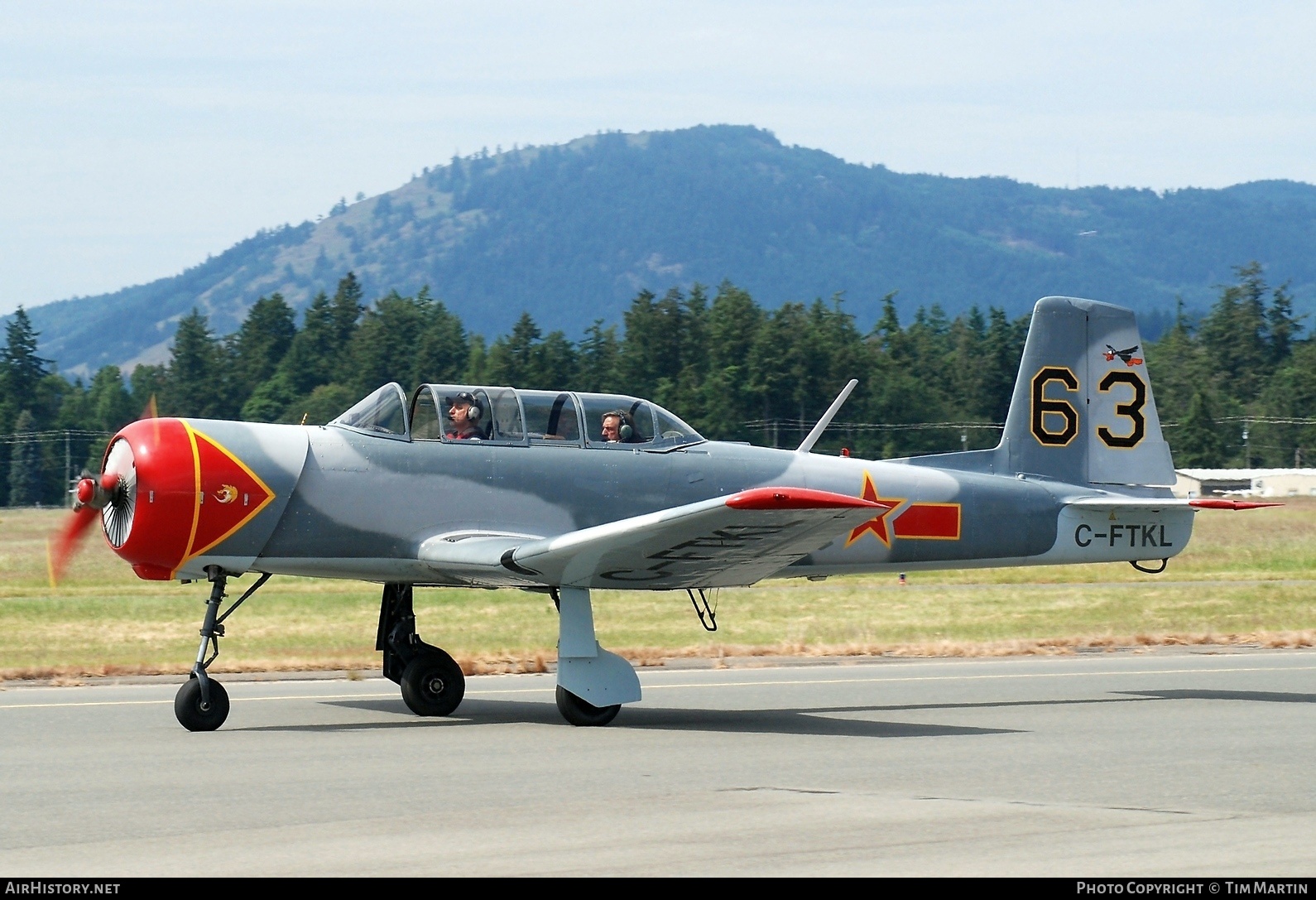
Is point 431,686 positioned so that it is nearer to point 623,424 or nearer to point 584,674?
point 584,674

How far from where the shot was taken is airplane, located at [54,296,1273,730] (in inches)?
463

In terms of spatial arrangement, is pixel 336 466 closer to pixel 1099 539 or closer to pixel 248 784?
pixel 248 784

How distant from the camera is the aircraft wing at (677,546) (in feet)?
35.9

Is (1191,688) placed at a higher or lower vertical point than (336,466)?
lower

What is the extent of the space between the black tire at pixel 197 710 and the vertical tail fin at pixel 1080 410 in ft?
24.6

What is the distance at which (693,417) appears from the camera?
312ft

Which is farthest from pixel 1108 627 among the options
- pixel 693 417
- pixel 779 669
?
pixel 693 417

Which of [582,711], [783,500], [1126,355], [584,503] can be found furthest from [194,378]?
[783,500]

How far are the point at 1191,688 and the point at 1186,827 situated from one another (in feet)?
26.3

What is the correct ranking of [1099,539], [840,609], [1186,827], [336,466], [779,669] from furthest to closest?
[840,609], [779,669], [1099,539], [336,466], [1186,827]

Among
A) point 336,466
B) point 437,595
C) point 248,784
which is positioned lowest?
point 437,595

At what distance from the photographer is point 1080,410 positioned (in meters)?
15.4

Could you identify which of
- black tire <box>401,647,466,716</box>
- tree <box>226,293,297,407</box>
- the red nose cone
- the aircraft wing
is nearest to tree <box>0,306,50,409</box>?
tree <box>226,293,297,407</box>

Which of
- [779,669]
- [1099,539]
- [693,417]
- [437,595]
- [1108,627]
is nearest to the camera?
[1099,539]
